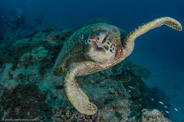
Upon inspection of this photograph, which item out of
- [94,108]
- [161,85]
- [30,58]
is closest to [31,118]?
[94,108]

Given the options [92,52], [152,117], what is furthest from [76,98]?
[152,117]

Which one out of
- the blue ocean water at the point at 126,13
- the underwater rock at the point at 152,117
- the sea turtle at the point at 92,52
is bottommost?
the underwater rock at the point at 152,117

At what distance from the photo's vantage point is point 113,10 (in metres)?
73.9

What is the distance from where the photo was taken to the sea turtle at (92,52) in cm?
247

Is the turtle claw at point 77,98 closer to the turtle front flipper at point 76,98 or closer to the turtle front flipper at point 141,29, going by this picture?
the turtle front flipper at point 76,98

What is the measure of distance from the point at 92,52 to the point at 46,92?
1914 mm

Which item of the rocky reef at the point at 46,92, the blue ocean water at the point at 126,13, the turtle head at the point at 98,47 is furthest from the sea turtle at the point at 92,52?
the blue ocean water at the point at 126,13

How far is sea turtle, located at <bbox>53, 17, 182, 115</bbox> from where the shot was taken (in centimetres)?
247

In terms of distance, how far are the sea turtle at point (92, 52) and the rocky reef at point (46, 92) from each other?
44 cm

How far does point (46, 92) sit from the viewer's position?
350 centimetres

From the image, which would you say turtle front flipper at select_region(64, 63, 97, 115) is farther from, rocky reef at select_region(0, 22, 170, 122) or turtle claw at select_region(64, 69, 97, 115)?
rocky reef at select_region(0, 22, 170, 122)

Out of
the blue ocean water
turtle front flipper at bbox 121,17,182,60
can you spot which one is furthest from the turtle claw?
the blue ocean water

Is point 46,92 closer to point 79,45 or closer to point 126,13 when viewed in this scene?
point 79,45

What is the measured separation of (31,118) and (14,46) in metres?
2.88
